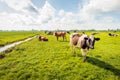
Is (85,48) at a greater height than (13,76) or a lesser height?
greater

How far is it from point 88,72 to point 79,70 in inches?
29.2

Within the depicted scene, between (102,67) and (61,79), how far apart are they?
3846mm

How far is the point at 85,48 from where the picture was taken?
1332 cm

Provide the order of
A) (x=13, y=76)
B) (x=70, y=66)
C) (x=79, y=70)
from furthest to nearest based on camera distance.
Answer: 1. (x=70, y=66)
2. (x=79, y=70)
3. (x=13, y=76)

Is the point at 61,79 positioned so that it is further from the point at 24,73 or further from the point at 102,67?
the point at 102,67

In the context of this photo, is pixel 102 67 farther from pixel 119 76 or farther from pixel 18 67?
pixel 18 67

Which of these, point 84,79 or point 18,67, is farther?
point 18,67

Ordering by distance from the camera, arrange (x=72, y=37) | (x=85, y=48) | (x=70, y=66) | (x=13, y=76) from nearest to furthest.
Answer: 1. (x=13, y=76)
2. (x=70, y=66)
3. (x=85, y=48)
4. (x=72, y=37)

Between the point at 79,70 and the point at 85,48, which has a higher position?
the point at 85,48

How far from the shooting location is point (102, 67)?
11.8 meters

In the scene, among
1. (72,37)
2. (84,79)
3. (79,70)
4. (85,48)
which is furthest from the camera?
(72,37)

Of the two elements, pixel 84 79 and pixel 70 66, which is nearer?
pixel 84 79

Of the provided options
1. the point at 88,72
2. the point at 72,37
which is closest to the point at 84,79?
the point at 88,72

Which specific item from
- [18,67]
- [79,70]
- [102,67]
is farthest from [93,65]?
[18,67]
